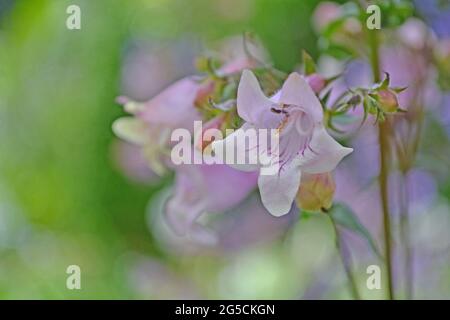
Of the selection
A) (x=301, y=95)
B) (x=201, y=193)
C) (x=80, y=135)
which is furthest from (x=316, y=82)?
(x=80, y=135)

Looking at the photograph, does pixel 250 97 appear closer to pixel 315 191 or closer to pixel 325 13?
pixel 315 191

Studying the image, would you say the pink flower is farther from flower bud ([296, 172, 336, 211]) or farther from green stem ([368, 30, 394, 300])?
green stem ([368, 30, 394, 300])

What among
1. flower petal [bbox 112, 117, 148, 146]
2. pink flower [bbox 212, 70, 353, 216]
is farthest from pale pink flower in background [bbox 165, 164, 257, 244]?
pink flower [bbox 212, 70, 353, 216]

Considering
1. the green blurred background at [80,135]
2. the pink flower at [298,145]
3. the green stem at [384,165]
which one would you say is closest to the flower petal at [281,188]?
the pink flower at [298,145]

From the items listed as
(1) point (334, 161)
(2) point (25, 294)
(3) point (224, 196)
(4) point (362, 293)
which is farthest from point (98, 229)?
(1) point (334, 161)

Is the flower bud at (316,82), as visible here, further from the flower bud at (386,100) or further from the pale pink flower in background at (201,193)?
the pale pink flower in background at (201,193)
